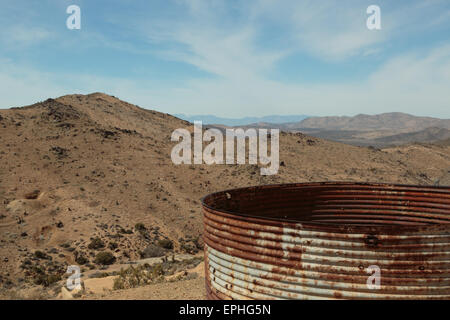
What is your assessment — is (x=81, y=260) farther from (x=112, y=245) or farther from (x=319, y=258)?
(x=319, y=258)

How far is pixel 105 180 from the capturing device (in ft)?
104

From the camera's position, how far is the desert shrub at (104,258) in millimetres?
20094

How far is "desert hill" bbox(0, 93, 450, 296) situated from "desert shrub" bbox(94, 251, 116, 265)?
28cm

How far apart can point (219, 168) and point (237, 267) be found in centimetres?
3301

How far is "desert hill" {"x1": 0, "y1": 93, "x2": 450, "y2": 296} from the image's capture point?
21797mm

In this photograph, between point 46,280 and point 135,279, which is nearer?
point 135,279

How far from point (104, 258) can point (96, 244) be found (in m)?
1.92

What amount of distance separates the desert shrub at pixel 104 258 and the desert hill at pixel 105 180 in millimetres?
283

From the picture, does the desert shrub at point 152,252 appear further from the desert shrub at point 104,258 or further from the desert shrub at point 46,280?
the desert shrub at point 46,280

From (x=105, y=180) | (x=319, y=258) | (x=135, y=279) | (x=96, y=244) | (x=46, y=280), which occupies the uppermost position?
(x=319, y=258)

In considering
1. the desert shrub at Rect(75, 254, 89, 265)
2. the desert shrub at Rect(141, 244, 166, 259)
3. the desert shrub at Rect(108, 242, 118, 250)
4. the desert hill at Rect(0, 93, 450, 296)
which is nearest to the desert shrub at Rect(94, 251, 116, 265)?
the desert hill at Rect(0, 93, 450, 296)

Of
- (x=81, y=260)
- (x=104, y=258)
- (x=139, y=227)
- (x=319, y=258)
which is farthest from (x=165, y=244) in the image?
(x=319, y=258)
